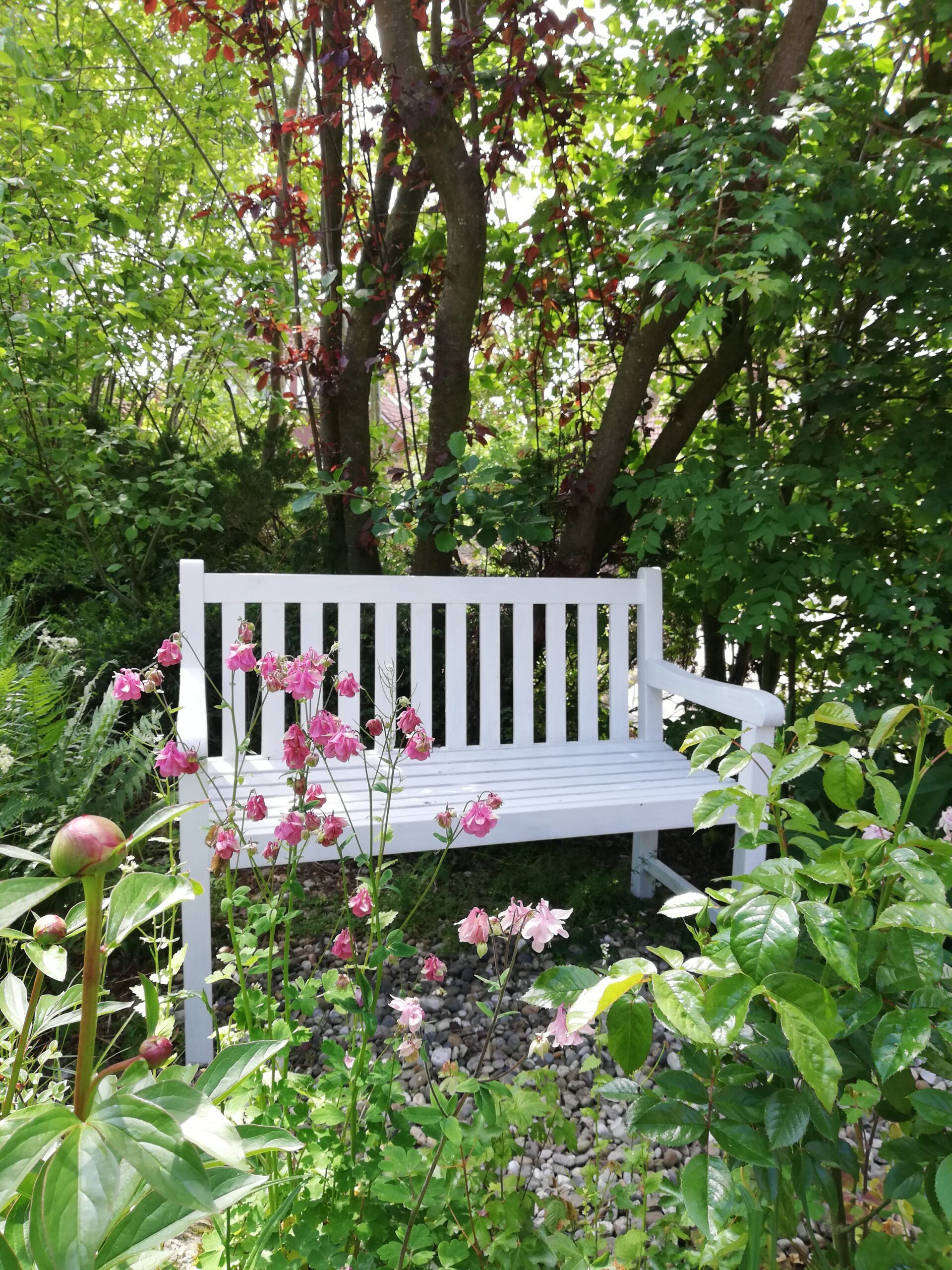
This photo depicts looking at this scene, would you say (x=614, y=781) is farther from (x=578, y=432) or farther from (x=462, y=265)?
(x=462, y=265)

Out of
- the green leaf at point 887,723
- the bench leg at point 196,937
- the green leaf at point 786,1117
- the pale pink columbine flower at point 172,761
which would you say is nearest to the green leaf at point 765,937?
the green leaf at point 786,1117

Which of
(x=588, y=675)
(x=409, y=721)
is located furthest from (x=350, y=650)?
(x=409, y=721)

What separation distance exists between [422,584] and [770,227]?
5.28 feet

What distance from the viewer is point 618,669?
2.91m

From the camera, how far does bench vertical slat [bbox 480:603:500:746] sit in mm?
2734

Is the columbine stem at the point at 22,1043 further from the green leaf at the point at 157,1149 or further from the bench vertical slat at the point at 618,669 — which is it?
the bench vertical slat at the point at 618,669

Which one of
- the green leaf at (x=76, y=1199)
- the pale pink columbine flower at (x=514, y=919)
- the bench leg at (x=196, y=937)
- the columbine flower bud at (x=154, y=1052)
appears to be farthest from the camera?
the bench leg at (x=196, y=937)

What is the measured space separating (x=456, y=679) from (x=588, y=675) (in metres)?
0.49

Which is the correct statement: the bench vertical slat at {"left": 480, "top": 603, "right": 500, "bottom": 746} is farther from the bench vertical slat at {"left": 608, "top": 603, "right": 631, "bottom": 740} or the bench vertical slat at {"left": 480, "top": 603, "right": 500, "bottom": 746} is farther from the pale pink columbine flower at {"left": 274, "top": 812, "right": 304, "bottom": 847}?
the pale pink columbine flower at {"left": 274, "top": 812, "right": 304, "bottom": 847}

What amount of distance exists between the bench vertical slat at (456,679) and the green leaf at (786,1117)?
1951mm

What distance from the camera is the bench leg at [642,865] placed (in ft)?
9.31

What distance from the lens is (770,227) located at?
2572 mm

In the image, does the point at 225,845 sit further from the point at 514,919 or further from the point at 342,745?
the point at 514,919

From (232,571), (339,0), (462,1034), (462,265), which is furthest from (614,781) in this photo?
(339,0)
